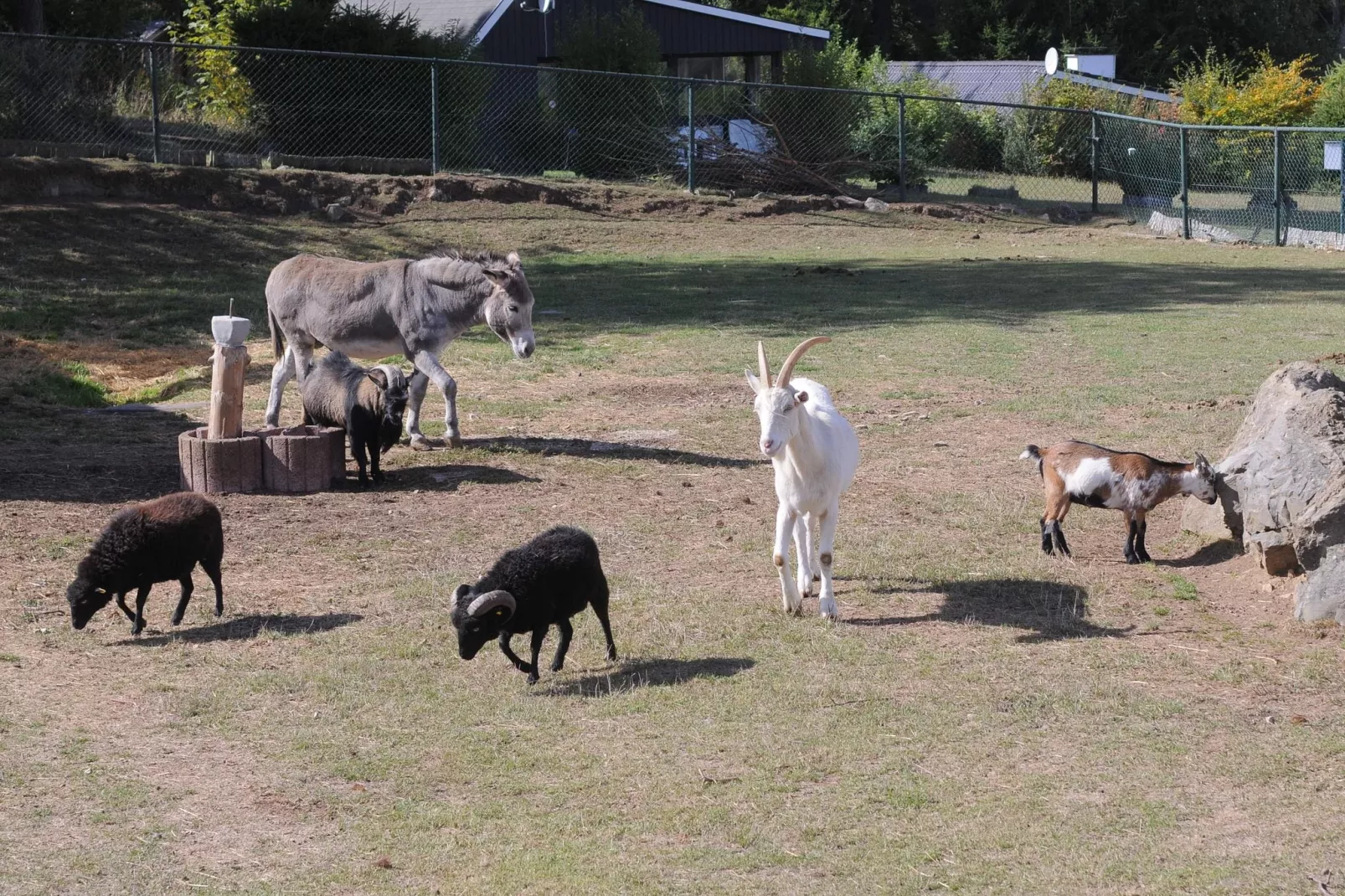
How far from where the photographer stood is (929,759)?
6.15 m

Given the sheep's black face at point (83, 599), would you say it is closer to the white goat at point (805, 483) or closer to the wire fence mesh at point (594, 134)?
the white goat at point (805, 483)

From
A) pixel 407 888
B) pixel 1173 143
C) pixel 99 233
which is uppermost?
pixel 1173 143

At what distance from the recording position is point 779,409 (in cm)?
761

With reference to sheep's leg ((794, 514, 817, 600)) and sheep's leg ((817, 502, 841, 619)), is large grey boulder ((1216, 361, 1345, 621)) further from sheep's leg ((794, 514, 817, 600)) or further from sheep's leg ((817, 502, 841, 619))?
sheep's leg ((794, 514, 817, 600))

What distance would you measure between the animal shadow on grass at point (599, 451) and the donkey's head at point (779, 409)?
Result: 391cm

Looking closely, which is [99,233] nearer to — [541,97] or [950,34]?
[541,97]

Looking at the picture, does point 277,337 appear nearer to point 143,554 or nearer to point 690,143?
point 143,554

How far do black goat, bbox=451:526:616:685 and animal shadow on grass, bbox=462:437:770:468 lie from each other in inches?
182

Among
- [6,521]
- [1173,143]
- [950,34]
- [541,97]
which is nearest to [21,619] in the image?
[6,521]

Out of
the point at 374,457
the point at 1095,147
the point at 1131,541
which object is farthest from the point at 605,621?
the point at 1095,147

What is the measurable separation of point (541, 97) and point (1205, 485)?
74.0ft

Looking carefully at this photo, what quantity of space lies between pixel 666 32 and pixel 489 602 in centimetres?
3512

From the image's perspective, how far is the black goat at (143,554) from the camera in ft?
24.9

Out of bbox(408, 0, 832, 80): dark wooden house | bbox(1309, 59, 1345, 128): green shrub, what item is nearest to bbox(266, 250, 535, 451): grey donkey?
bbox(408, 0, 832, 80): dark wooden house
